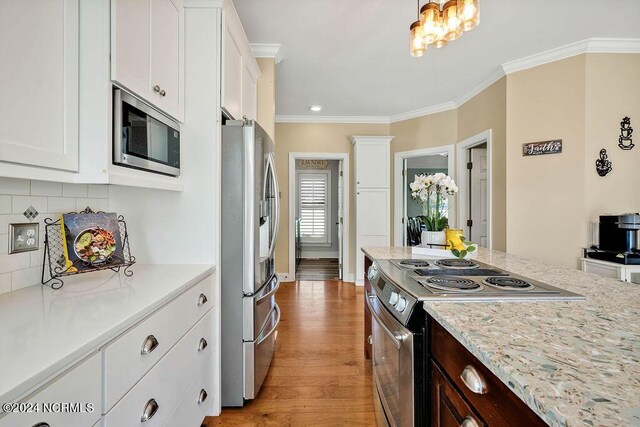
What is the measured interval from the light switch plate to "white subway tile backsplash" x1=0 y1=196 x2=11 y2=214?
0.19ft

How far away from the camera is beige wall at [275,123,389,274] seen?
466cm

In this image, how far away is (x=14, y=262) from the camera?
1.14 m

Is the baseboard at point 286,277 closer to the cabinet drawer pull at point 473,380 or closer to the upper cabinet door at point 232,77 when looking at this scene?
the upper cabinet door at point 232,77

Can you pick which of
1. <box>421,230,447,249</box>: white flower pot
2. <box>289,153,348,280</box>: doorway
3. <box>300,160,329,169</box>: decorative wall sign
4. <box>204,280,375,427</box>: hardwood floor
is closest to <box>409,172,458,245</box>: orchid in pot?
<box>421,230,447,249</box>: white flower pot

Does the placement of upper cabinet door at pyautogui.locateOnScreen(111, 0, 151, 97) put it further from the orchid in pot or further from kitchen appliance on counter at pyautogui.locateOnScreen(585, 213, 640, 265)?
kitchen appliance on counter at pyautogui.locateOnScreen(585, 213, 640, 265)

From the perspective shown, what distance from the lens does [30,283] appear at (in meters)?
1.19

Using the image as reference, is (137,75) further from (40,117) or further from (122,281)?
(122,281)

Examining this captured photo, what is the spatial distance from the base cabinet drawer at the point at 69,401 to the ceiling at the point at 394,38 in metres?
2.39

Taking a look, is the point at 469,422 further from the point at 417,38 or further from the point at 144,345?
the point at 417,38

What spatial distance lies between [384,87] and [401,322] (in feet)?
10.8

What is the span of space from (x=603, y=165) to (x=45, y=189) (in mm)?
4032

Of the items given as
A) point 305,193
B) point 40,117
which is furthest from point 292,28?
point 305,193

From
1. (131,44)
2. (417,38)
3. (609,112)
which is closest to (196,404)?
(131,44)

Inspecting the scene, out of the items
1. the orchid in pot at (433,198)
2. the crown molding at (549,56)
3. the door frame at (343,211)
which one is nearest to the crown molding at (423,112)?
the crown molding at (549,56)
